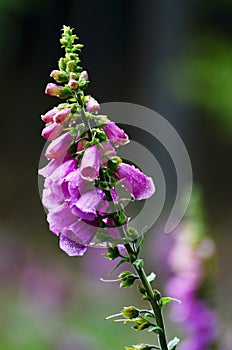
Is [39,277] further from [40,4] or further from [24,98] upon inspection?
[24,98]

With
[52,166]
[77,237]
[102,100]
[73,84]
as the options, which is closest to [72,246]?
[77,237]

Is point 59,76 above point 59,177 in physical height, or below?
above

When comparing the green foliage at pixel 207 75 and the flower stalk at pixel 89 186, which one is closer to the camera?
the flower stalk at pixel 89 186

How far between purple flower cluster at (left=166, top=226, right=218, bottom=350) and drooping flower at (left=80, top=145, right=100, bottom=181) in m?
1.22

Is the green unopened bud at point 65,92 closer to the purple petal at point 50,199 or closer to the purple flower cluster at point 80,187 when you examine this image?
the purple flower cluster at point 80,187

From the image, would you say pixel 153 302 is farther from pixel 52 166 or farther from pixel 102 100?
pixel 102 100

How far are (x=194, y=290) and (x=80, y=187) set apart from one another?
1.27m

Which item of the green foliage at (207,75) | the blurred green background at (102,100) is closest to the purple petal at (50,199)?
the blurred green background at (102,100)

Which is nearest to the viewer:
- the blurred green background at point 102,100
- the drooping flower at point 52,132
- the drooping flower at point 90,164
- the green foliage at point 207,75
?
the drooping flower at point 90,164

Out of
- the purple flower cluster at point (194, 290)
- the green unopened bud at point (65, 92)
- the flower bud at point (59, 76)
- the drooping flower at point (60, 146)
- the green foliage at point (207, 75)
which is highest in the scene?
the green foliage at point (207, 75)

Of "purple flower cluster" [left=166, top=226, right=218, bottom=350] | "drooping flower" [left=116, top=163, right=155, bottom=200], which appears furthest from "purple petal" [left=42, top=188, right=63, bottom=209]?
"purple flower cluster" [left=166, top=226, right=218, bottom=350]

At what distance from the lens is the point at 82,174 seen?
3.46 ft

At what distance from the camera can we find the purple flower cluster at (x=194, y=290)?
2254 mm

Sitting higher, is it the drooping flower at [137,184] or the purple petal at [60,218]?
the drooping flower at [137,184]
